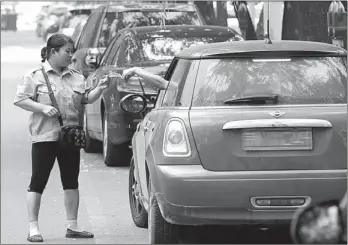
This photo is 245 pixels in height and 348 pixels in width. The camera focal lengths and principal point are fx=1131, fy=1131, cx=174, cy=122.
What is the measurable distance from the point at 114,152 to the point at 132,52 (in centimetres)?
123

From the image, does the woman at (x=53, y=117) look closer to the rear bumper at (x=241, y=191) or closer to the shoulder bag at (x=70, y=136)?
the shoulder bag at (x=70, y=136)

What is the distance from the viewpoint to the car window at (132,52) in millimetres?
13250

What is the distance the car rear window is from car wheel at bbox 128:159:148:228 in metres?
1.37

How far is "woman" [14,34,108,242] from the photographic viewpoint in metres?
8.49

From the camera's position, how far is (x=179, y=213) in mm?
7352

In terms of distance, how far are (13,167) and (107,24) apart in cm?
461

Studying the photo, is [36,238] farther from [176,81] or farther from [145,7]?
[145,7]

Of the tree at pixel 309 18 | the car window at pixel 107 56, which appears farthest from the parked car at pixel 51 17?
the car window at pixel 107 56

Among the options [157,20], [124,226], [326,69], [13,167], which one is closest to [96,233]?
[124,226]

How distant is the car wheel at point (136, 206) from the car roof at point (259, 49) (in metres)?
1.34

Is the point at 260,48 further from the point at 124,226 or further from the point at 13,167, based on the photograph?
the point at 13,167

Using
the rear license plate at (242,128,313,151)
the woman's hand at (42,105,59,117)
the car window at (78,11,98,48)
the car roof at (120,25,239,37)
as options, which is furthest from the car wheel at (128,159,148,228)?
the car window at (78,11,98,48)

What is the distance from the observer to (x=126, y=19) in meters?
17.6

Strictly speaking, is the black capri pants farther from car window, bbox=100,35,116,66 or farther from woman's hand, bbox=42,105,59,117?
car window, bbox=100,35,116,66
